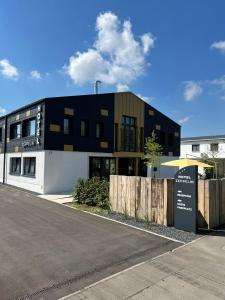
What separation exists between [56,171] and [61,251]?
12753 millimetres

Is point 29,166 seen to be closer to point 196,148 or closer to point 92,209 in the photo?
point 92,209

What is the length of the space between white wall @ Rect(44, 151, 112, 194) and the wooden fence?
866 centimetres

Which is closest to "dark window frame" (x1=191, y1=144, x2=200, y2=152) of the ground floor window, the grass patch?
the ground floor window

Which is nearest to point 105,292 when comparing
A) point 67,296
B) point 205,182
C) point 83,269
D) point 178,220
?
point 67,296

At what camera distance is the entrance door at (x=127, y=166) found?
25.2 metres

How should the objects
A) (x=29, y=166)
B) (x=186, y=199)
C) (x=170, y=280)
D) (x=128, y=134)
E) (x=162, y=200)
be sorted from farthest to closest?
(x=128, y=134) → (x=29, y=166) → (x=162, y=200) → (x=186, y=199) → (x=170, y=280)

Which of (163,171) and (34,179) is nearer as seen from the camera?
(34,179)

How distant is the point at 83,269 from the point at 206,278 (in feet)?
8.45

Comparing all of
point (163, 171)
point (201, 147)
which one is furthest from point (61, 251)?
point (201, 147)

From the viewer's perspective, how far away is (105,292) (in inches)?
202

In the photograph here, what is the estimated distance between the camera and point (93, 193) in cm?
1408

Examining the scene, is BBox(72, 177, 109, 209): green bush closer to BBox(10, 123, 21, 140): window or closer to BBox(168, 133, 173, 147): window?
BBox(10, 123, 21, 140): window

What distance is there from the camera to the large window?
25.3 meters

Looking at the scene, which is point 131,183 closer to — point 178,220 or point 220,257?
point 178,220
